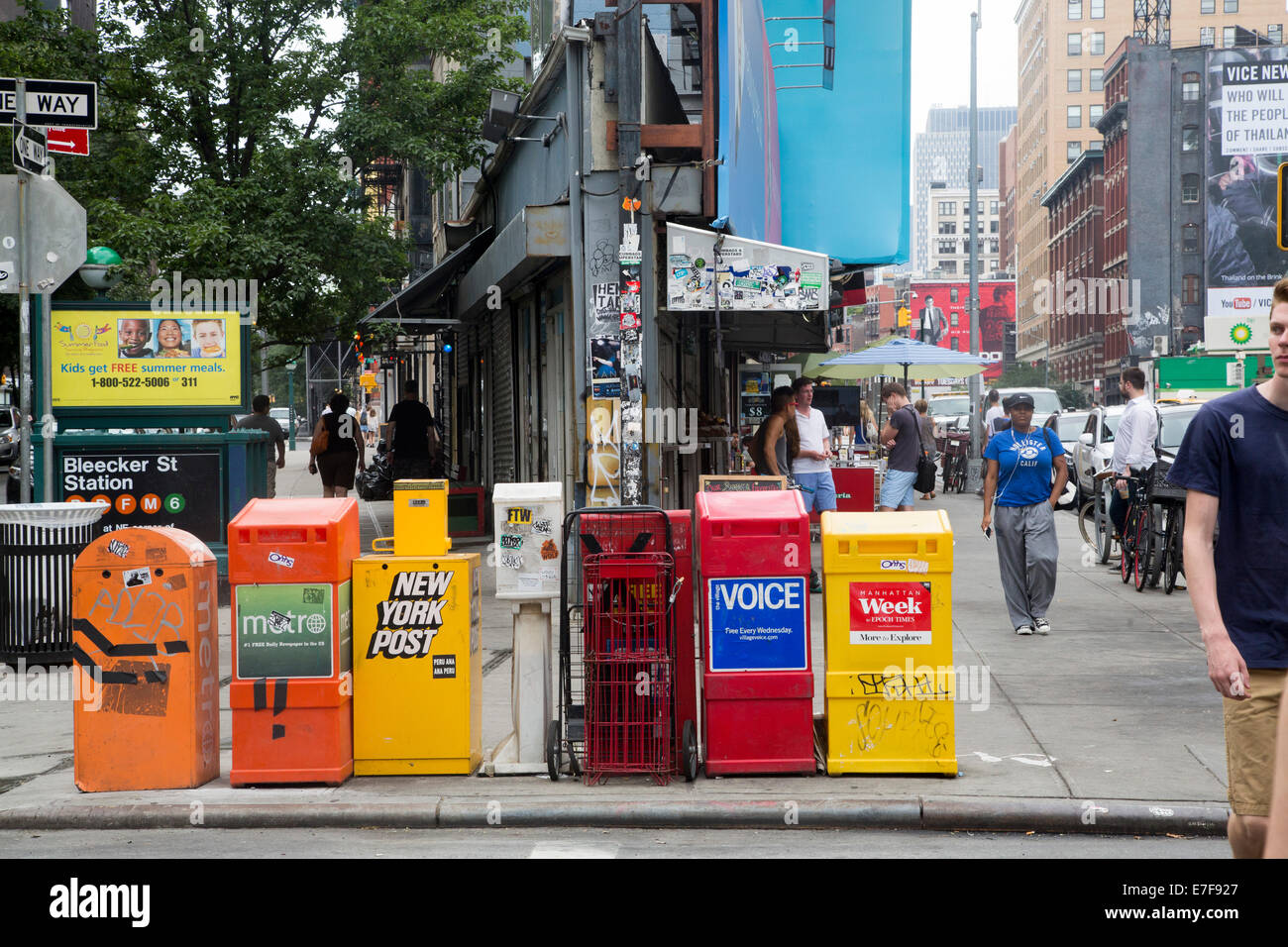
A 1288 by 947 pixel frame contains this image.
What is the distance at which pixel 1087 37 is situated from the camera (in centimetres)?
12069

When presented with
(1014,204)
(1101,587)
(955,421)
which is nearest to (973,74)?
(955,421)

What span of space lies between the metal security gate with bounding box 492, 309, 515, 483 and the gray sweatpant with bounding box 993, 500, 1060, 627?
28.6 ft

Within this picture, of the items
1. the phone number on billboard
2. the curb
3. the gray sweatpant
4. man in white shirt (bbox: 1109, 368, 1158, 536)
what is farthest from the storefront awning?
the curb

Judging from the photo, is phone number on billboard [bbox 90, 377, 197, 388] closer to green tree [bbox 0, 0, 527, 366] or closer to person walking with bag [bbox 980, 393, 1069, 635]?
green tree [bbox 0, 0, 527, 366]

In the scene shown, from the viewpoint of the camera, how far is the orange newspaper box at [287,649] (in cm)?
666

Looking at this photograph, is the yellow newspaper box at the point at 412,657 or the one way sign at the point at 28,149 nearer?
the yellow newspaper box at the point at 412,657

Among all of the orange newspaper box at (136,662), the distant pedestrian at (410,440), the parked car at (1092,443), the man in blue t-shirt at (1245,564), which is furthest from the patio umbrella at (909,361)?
the man in blue t-shirt at (1245,564)

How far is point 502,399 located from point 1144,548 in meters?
9.79

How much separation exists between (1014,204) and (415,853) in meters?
150

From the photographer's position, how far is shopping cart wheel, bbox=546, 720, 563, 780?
677 cm

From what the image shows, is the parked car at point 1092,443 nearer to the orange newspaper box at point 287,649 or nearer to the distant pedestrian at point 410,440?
the distant pedestrian at point 410,440

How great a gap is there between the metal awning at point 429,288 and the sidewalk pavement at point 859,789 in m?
11.1
